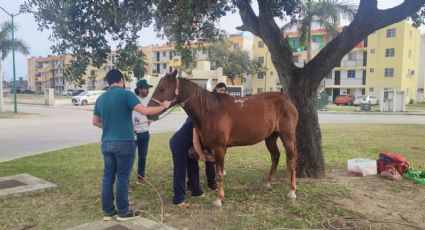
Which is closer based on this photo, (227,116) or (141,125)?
(227,116)

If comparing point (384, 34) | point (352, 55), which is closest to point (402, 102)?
point (384, 34)

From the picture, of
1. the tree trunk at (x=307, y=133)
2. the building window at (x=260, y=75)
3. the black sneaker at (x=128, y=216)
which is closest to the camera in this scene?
the black sneaker at (x=128, y=216)

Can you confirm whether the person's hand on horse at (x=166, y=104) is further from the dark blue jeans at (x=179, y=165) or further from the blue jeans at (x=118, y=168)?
the dark blue jeans at (x=179, y=165)

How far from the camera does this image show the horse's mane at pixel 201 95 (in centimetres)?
573

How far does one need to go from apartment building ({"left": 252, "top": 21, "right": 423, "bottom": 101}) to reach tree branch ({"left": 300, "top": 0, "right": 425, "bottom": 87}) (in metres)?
45.2

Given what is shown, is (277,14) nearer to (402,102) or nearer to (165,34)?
(165,34)

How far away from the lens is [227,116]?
19.5 ft

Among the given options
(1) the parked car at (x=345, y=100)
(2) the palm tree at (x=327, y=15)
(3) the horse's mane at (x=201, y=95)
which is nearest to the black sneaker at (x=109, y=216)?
(3) the horse's mane at (x=201, y=95)

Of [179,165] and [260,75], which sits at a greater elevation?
[260,75]

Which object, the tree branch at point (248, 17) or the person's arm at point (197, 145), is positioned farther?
the tree branch at point (248, 17)

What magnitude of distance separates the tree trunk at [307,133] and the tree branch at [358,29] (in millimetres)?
291

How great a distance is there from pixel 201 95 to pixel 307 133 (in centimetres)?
269

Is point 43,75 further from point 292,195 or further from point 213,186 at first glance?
point 292,195

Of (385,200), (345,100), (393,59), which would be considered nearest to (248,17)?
(385,200)
